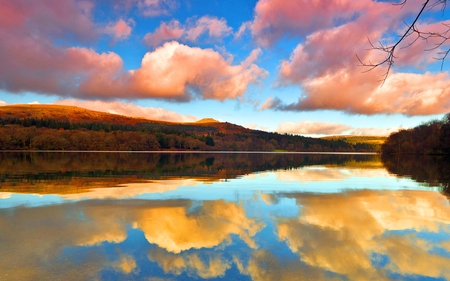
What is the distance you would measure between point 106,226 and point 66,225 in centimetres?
128

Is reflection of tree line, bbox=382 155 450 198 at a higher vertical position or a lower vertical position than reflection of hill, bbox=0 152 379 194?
higher

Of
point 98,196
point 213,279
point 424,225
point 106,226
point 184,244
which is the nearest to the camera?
point 213,279

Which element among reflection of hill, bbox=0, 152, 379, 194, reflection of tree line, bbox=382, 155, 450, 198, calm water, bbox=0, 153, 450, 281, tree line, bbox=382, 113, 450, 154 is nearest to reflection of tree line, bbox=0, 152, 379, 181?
reflection of hill, bbox=0, 152, 379, 194

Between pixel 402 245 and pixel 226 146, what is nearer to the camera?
pixel 402 245

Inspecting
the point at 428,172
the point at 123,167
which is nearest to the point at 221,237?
the point at 123,167

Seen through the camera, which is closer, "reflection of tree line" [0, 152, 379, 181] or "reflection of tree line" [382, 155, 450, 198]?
"reflection of tree line" [382, 155, 450, 198]

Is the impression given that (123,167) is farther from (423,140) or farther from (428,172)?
(423,140)

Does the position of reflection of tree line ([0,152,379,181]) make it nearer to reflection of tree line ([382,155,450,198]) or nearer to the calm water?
reflection of tree line ([382,155,450,198])

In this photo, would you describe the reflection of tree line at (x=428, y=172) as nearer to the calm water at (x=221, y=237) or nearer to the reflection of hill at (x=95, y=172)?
the reflection of hill at (x=95, y=172)

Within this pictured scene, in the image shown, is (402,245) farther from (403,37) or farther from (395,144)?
(395,144)

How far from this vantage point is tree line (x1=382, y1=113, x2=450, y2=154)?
259 ft

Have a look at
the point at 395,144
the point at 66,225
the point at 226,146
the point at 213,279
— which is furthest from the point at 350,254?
the point at 226,146

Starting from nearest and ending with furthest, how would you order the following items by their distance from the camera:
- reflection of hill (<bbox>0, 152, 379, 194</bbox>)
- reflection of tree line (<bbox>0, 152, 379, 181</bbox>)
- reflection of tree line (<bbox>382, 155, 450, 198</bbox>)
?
reflection of hill (<bbox>0, 152, 379, 194</bbox>) < reflection of tree line (<bbox>382, 155, 450, 198</bbox>) < reflection of tree line (<bbox>0, 152, 379, 181</bbox>)

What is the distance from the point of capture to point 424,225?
10.7 meters
